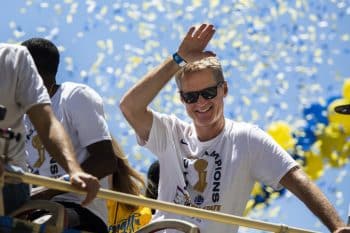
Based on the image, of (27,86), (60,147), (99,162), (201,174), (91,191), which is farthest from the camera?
(201,174)

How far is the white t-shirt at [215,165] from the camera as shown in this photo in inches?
221

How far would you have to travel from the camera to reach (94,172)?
18.1 ft

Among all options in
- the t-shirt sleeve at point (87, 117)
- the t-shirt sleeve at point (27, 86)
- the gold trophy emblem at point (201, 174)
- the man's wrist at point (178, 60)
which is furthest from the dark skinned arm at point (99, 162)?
the t-shirt sleeve at point (27, 86)

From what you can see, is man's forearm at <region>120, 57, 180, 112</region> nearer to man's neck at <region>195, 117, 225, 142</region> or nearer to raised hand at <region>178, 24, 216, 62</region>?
raised hand at <region>178, 24, 216, 62</region>

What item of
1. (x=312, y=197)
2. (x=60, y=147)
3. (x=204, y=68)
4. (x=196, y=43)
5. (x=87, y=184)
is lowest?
(x=312, y=197)

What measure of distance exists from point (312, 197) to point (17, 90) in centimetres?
154

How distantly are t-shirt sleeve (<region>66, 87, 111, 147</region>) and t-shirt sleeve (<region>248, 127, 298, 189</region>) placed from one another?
27.1 inches

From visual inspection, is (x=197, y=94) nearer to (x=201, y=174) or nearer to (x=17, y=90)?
(x=201, y=174)

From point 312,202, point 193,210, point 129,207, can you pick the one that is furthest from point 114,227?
point 193,210

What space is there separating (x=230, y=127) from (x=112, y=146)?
0.60 metres

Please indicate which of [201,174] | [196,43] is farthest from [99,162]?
[196,43]

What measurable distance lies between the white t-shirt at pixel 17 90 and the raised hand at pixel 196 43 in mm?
967

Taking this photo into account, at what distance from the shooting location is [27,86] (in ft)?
15.9

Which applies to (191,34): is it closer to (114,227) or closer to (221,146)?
(221,146)
